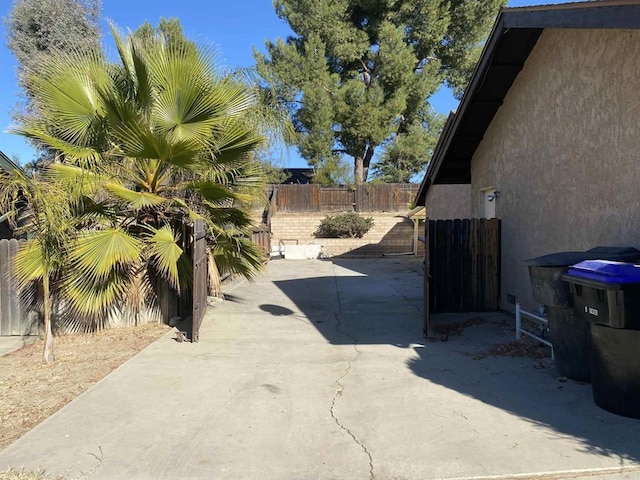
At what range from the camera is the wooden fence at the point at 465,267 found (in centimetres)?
887

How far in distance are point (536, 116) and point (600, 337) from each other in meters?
4.36

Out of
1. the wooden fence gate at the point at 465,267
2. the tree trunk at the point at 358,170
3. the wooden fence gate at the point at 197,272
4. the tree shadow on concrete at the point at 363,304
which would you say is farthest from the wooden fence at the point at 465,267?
the tree trunk at the point at 358,170

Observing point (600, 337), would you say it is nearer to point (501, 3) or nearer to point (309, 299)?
point (309, 299)

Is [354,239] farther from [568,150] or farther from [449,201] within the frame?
[568,150]

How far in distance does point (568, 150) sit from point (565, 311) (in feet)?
8.39

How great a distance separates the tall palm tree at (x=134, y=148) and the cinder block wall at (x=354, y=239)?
16710 mm

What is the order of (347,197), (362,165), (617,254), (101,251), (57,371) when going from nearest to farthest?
(617,254) < (57,371) < (101,251) < (347,197) < (362,165)

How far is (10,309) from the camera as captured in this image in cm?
777

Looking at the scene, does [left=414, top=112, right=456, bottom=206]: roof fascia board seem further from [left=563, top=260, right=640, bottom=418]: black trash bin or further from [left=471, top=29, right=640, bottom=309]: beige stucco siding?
[left=563, top=260, right=640, bottom=418]: black trash bin

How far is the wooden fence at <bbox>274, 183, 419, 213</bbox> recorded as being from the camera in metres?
29.0

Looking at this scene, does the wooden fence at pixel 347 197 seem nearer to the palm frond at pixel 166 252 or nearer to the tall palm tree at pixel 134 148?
the tall palm tree at pixel 134 148

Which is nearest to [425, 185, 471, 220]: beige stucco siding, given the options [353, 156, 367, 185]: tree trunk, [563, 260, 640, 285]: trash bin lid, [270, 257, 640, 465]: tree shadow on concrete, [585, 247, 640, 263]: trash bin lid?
[270, 257, 640, 465]: tree shadow on concrete

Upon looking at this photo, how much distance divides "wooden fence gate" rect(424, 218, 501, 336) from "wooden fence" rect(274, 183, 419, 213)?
66.1 feet

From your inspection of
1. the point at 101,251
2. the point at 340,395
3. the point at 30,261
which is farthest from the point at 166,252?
the point at 340,395
